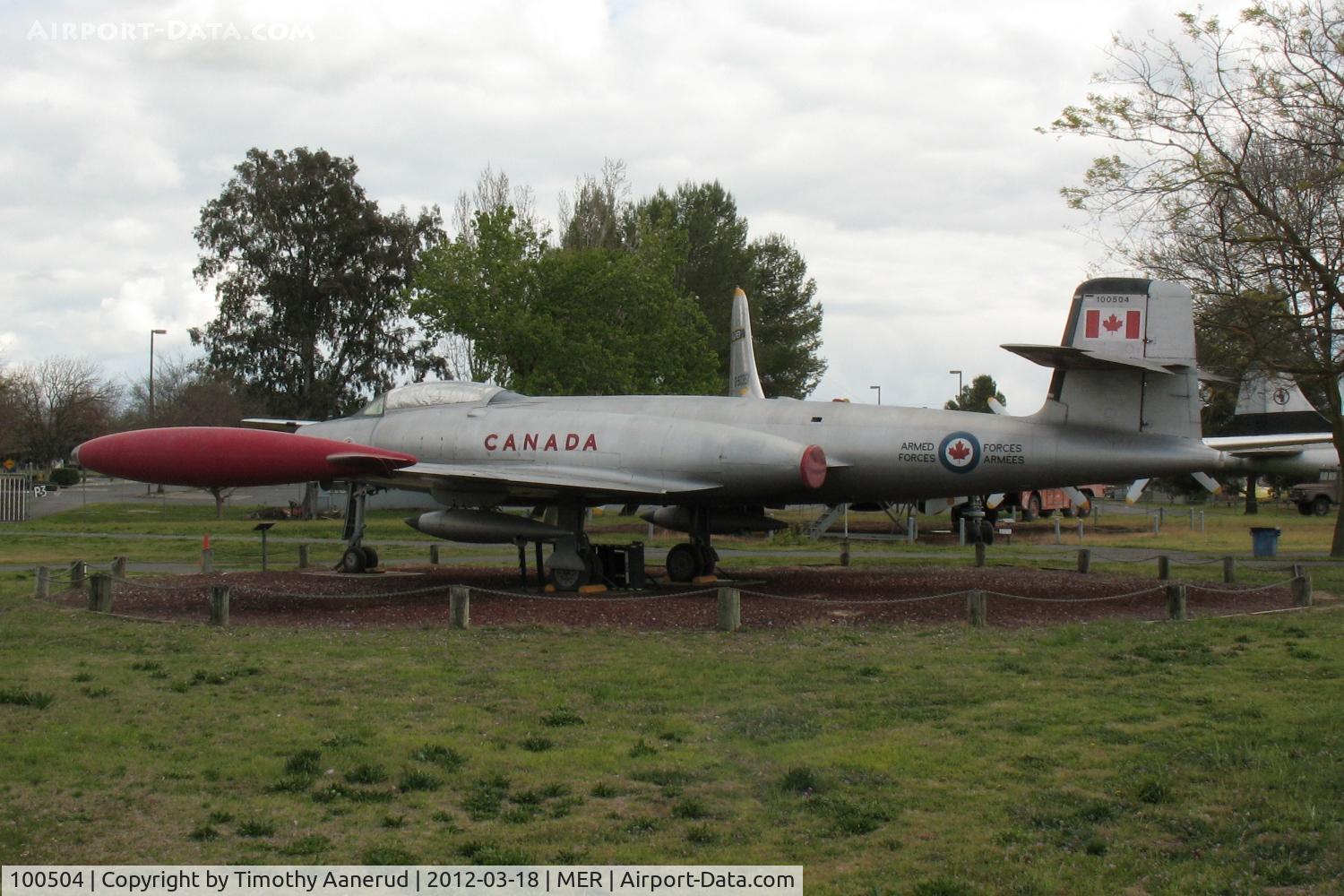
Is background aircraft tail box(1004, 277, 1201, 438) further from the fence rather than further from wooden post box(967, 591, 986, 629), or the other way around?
the fence

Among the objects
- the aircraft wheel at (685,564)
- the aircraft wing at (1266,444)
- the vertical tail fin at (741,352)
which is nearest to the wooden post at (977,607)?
the aircraft wheel at (685,564)

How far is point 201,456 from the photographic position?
1478cm

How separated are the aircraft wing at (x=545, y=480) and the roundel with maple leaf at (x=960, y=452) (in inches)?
133

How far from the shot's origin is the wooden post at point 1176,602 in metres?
15.2

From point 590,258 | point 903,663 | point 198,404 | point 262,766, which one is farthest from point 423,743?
point 198,404

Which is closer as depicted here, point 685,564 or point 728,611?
point 728,611

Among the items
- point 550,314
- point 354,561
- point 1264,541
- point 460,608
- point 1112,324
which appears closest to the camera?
point 460,608

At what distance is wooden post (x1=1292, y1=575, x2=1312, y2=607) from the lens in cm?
1672

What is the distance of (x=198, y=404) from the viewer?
194 feet

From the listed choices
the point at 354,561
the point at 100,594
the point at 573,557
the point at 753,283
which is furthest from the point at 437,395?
the point at 753,283

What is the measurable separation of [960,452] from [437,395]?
8.82 metres

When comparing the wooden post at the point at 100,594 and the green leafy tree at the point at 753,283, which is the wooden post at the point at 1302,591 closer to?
the wooden post at the point at 100,594

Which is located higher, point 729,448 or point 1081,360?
point 1081,360

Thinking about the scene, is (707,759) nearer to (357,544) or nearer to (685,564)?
(685,564)
